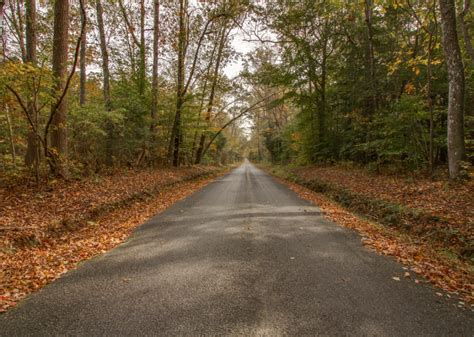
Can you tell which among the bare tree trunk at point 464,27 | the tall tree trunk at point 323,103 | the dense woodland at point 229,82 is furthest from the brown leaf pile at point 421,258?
the tall tree trunk at point 323,103

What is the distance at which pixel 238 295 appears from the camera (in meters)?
2.97

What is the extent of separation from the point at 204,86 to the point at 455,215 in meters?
18.9

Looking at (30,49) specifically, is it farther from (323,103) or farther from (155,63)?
(323,103)

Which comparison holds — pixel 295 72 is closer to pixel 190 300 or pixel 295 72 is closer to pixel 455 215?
pixel 455 215

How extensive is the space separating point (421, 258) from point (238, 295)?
3202mm

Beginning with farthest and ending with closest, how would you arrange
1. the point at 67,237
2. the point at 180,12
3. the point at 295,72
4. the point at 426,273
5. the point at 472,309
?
the point at 295,72 < the point at 180,12 < the point at 67,237 < the point at 426,273 < the point at 472,309

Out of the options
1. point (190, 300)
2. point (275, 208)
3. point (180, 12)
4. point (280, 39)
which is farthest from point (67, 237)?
point (280, 39)

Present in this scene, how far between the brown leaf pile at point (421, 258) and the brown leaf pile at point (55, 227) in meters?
5.05

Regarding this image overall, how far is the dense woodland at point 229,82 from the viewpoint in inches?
301

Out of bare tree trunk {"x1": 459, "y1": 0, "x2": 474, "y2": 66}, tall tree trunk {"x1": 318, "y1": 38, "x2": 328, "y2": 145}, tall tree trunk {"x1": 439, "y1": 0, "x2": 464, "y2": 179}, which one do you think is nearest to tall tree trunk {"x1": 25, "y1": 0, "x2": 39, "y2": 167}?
tall tree trunk {"x1": 439, "y1": 0, "x2": 464, "y2": 179}

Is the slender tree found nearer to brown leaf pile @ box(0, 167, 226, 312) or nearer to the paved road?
brown leaf pile @ box(0, 167, 226, 312)

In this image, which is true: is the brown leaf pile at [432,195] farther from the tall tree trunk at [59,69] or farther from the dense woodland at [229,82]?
the tall tree trunk at [59,69]

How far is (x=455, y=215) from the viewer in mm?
5332

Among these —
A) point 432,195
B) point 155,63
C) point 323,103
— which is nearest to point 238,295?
point 432,195
